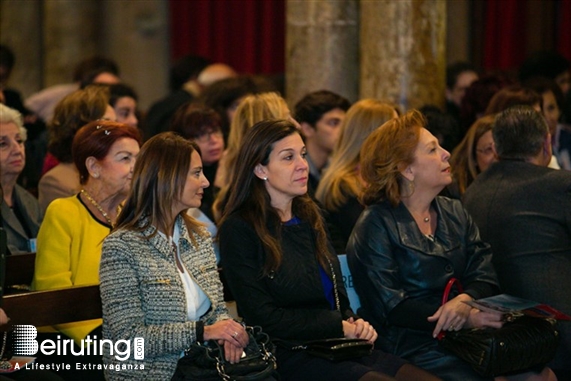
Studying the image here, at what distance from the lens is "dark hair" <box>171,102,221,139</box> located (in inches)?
269

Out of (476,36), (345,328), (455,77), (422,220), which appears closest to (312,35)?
(455,77)

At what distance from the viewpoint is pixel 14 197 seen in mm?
6102

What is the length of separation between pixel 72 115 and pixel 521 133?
102 inches

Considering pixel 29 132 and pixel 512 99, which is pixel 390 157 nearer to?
pixel 512 99

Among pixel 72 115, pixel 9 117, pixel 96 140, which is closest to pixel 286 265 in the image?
pixel 96 140

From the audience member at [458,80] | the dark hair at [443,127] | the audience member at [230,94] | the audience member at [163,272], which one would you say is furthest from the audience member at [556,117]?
the audience member at [163,272]

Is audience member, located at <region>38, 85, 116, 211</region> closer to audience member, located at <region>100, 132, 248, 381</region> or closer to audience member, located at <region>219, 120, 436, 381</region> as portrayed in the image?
audience member, located at <region>219, 120, 436, 381</region>

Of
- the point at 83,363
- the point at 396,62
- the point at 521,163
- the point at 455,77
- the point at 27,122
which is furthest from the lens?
the point at 455,77

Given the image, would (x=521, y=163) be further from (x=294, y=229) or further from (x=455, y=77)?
(x=455, y=77)

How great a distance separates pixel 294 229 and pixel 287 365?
2.05 feet

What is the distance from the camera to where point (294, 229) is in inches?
201

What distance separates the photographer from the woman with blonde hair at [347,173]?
6211mm

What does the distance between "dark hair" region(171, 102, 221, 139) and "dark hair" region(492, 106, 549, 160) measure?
1.92 m

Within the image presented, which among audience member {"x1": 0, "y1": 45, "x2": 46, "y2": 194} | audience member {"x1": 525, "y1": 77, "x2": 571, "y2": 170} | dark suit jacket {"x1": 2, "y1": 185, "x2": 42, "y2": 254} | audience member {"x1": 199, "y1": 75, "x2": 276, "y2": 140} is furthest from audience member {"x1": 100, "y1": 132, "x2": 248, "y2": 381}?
audience member {"x1": 525, "y1": 77, "x2": 571, "y2": 170}
